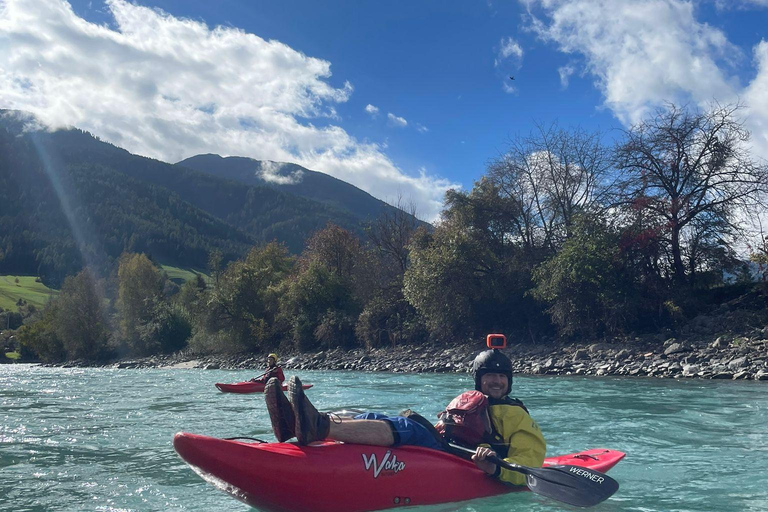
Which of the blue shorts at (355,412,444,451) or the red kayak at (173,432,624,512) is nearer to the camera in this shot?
the red kayak at (173,432,624,512)

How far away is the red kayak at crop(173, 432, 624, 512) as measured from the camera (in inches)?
153

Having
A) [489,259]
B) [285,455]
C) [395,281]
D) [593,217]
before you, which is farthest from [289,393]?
[395,281]

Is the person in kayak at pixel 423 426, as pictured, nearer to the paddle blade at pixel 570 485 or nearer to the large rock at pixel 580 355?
the paddle blade at pixel 570 485

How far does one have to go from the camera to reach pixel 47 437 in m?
8.27

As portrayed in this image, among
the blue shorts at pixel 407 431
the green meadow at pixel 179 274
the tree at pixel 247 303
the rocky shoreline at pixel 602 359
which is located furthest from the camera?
the green meadow at pixel 179 274

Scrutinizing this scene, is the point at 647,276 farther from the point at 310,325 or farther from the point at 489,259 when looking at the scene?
the point at 310,325

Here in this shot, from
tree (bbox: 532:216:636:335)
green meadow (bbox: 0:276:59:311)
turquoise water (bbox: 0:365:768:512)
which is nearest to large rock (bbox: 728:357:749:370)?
turquoise water (bbox: 0:365:768:512)

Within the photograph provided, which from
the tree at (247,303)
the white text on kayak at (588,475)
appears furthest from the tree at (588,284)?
the tree at (247,303)

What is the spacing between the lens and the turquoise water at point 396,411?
5.05m

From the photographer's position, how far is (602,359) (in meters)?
19.0

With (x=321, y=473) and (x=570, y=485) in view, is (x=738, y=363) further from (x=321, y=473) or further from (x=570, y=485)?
(x=321, y=473)

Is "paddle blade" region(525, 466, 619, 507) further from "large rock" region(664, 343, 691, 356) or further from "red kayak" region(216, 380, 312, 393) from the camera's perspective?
"large rock" region(664, 343, 691, 356)

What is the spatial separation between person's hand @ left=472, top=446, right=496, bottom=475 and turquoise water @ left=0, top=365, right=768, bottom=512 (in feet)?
1.18

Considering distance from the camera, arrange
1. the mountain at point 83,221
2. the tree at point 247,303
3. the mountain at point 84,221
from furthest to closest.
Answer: the mountain at point 84,221
the mountain at point 83,221
the tree at point 247,303
